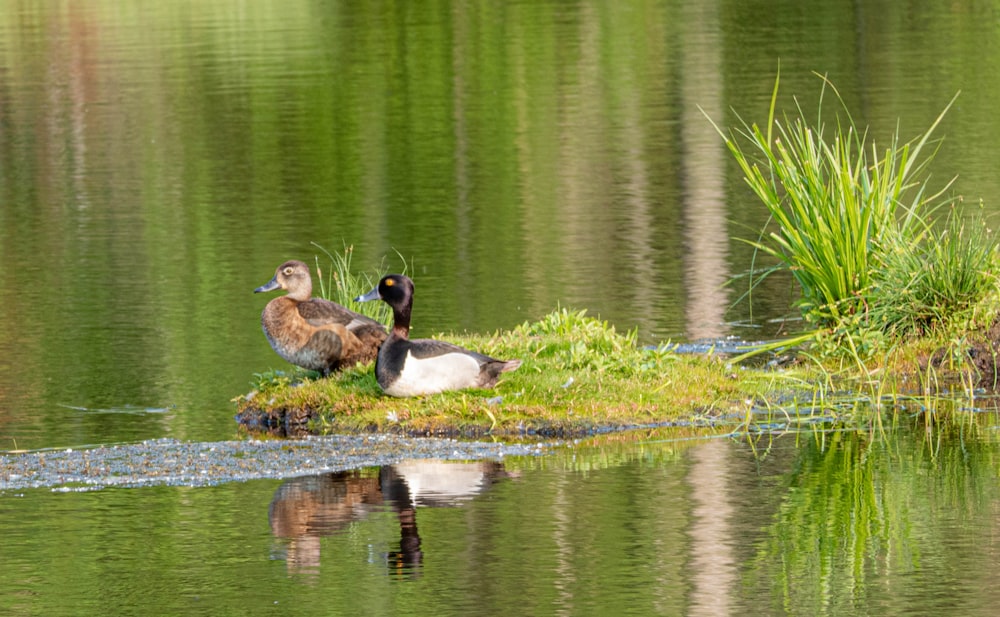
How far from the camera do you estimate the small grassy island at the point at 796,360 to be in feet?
50.6

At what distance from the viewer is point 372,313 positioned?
18516mm

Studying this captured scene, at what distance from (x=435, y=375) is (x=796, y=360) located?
3.90 meters

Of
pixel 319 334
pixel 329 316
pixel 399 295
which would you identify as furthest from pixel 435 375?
pixel 329 316

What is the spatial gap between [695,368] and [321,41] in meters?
48.6

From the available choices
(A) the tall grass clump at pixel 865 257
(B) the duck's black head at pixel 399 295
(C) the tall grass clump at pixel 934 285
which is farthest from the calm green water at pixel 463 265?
(C) the tall grass clump at pixel 934 285

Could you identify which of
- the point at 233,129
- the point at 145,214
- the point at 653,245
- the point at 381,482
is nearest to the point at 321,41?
the point at 233,129

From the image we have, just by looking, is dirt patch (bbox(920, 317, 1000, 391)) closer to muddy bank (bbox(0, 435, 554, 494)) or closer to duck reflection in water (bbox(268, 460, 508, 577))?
muddy bank (bbox(0, 435, 554, 494))

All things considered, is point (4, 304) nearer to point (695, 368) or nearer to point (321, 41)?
point (695, 368)

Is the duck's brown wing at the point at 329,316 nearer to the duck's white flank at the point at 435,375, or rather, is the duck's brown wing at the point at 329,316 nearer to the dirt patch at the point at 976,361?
the duck's white flank at the point at 435,375

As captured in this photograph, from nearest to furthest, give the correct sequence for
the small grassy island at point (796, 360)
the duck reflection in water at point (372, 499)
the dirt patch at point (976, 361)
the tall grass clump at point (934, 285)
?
the duck reflection in water at point (372, 499) < the small grassy island at point (796, 360) < the dirt patch at point (976, 361) < the tall grass clump at point (934, 285)

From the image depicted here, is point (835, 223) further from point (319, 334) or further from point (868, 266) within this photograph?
point (319, 334)

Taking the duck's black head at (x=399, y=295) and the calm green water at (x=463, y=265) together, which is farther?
the duck's black head at (x=399, y=295)

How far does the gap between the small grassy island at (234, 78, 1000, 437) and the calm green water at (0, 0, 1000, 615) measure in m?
1.04

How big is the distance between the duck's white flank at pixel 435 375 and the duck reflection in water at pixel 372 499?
4.68 ft
